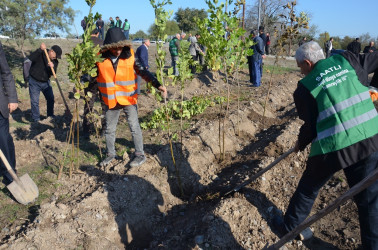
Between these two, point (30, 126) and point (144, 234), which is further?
point (30, 126)

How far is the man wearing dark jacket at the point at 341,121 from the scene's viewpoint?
7.46ft

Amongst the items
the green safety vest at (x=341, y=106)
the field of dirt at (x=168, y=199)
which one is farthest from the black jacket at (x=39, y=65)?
the green safety vest at (x=341, y=106)

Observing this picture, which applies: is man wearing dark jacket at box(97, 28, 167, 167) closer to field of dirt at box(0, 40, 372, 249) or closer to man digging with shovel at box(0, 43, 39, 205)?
field of dirt at box(0, 40, 372, 249)

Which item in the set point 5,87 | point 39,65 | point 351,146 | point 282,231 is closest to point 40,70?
point 39,65

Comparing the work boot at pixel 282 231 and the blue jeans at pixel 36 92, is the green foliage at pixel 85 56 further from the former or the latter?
the blue jeans at pixel 36 92

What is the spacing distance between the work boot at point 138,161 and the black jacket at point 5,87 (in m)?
1.74

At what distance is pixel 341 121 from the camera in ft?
7.47

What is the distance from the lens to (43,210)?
130 inches

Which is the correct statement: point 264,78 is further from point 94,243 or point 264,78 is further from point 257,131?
point 94,243

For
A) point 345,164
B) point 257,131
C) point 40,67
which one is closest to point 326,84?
point 345,164

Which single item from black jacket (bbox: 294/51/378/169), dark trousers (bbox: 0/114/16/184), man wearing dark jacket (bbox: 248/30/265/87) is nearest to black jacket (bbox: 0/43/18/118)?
dark trousers (bbox: 0/114/16/184)

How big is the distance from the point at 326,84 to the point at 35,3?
1445 cm

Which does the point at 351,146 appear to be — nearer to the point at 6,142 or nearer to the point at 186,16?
the point at 6,142

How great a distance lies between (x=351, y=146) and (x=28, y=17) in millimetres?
14411
